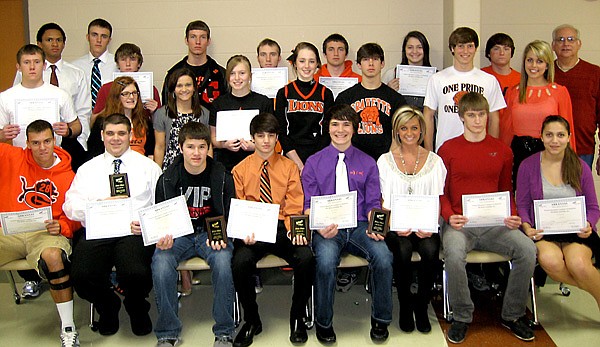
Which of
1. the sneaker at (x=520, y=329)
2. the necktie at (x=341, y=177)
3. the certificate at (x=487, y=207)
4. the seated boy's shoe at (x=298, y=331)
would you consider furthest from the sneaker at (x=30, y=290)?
the sneaker at (x=520, y=329)

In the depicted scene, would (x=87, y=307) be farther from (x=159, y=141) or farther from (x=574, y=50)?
(x=574, y=50)

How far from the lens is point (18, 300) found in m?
4.54

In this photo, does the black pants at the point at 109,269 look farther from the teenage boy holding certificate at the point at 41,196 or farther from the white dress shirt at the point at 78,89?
the white dress shirt at the point at 78,89

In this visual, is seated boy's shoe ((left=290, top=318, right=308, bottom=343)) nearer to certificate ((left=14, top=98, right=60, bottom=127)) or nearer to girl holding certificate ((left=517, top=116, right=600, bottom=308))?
girl holding certificate ((left=517, top=116, right=600, bottom=308))

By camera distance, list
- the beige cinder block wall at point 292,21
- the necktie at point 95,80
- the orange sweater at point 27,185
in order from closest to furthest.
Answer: the orange sweater at point 27,185 < the necktie at point 95,80 < the beige cinder block wall at point 292,21

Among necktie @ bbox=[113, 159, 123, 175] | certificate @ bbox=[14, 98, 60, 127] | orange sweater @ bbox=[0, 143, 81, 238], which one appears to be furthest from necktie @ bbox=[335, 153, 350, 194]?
certificate @ bbox=[14, 98, 60, 127]

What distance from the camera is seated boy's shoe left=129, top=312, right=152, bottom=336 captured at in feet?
12.9

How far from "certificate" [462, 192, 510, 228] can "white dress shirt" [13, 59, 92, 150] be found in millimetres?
3359

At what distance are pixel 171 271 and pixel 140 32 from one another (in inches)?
139

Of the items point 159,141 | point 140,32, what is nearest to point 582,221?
point 159,141

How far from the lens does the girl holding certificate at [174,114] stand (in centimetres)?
451

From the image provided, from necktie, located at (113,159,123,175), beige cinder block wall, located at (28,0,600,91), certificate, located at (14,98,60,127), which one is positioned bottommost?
necktie, located at (113,159,123,175)

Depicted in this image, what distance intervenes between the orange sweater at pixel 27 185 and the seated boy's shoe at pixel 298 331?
170cm

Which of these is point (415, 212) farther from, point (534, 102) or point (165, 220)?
point (165, 220)
